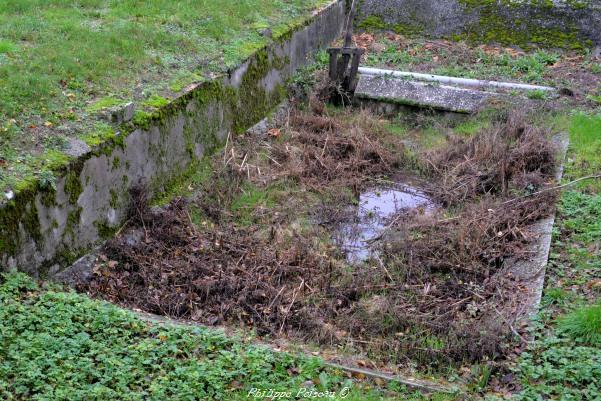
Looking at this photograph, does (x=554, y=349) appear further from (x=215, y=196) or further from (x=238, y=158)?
(x=238, y=158)

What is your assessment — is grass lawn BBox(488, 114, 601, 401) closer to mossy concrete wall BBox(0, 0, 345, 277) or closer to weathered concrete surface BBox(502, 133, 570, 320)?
weathered concrete surface BBox(502, 133, 570, 320)

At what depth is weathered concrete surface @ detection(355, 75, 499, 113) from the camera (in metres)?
12.4

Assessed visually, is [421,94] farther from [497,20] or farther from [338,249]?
[338,249]

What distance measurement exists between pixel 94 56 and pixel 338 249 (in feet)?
13.8

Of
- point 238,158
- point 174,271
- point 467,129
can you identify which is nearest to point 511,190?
point 467,129

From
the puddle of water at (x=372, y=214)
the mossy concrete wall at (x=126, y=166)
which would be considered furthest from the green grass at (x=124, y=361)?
the puddle of water at (x=372, y=214)

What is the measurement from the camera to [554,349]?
5809mm

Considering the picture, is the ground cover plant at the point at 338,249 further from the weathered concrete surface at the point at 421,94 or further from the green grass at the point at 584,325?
the weathered concrete surface at the point at 421,94

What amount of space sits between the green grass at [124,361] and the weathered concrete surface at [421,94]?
7880 mm

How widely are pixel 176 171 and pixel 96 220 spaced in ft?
5.98

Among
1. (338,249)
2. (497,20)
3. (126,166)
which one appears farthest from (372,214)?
(497,20)

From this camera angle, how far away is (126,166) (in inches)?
316

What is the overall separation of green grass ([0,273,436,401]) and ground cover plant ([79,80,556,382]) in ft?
3.49

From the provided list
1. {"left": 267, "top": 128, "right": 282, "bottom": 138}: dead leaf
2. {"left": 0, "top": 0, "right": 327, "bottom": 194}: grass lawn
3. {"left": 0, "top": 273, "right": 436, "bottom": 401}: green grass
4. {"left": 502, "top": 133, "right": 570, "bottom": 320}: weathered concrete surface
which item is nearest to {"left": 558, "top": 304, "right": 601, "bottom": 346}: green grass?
{"left": 502, "top": 133, "right": 570, "bottom": 320}: weathered concrete surface
